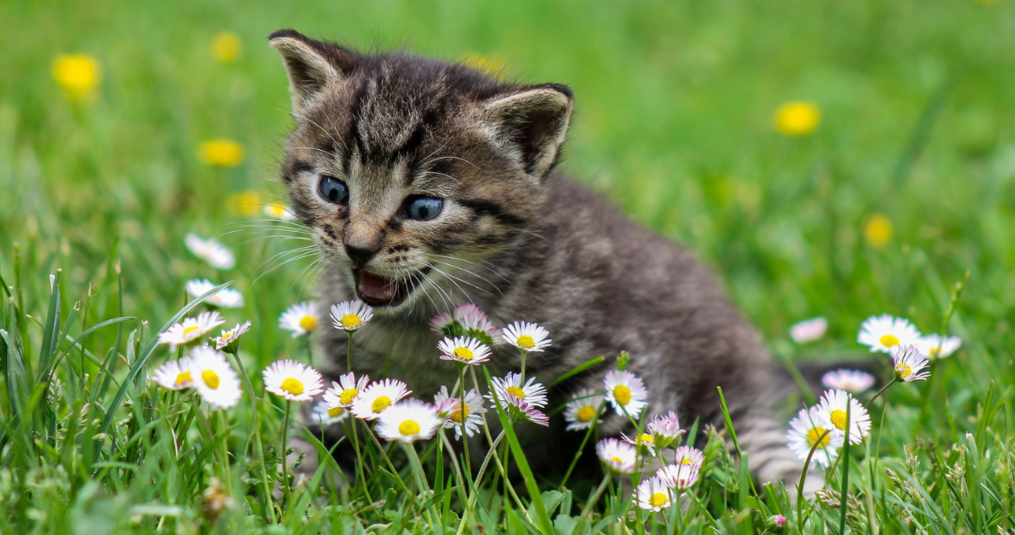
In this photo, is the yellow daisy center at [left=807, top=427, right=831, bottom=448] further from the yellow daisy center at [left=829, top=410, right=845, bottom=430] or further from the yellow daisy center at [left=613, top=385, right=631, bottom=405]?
the yellow daisy center at [left=613, top=385, right=631, bottom=405]

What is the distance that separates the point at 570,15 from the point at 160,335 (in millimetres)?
6833

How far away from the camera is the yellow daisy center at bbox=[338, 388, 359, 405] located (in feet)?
7.93

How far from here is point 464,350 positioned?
93.0 inches

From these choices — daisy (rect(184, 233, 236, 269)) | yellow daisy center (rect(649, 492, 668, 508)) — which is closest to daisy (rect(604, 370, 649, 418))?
yellow daisy center (rect(649, 492, 668, 508))

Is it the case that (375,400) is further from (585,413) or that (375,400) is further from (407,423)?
(585,413)

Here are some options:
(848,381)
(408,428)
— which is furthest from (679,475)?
(848,381)

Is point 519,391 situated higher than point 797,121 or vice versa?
point 797,121

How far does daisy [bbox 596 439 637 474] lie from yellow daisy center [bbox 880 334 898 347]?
3.24 feet

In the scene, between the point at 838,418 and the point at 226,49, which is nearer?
the point at 838,418

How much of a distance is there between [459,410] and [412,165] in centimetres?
86

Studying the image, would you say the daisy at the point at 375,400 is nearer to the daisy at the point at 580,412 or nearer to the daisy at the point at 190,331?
the daisy at the point at 190,331

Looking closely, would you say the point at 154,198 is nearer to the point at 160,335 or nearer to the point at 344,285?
the point at 344,285

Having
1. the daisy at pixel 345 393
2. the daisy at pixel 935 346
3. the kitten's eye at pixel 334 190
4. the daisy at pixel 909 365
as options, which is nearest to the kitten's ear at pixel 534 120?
the kitten's eye at pixel 334 190

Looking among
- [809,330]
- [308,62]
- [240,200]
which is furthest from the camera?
[240,200]
